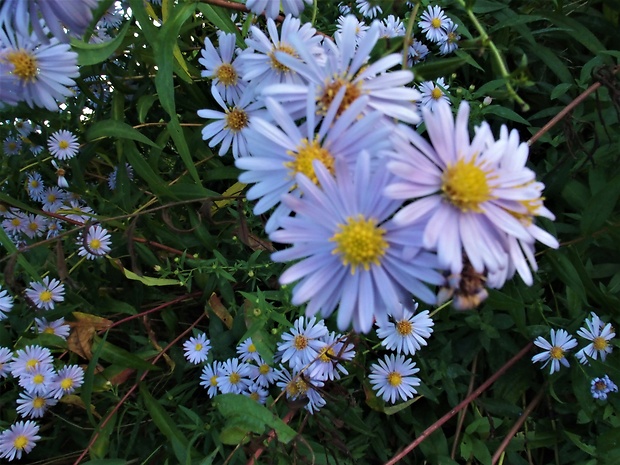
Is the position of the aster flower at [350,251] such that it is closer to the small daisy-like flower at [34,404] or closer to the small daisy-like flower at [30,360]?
the small daisy-like flower at [30,360]

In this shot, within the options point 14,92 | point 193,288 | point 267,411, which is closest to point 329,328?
point 267,411

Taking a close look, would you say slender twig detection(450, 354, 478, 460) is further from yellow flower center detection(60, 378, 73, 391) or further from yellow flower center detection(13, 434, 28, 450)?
yellow flower center detection(13, 434, 28, 450)

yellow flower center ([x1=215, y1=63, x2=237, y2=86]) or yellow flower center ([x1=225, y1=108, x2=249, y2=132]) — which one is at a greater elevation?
yellow flower center ([x1=215, y1=63, x2=237, y2=86])

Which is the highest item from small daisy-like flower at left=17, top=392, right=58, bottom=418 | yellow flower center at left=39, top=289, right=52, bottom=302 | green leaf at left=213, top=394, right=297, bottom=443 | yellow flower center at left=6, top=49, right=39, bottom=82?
yellow flower center at left=6, top=49, right=39, bottom=82

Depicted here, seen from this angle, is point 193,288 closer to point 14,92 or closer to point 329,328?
point 329,328

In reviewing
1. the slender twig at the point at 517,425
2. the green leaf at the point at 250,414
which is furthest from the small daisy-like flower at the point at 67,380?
the slender twig at the point at 517,425

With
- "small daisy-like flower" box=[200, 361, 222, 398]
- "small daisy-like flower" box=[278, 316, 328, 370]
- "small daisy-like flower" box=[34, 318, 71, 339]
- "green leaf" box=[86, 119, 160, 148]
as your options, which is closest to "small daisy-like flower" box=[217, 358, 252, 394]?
"small daisy-like flower" box=[200, 361, 222, 398]

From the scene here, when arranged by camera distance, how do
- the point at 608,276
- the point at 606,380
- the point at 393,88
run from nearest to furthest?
1. the point at 393,88
2. the point at 606,380
3. the point at 608,276
